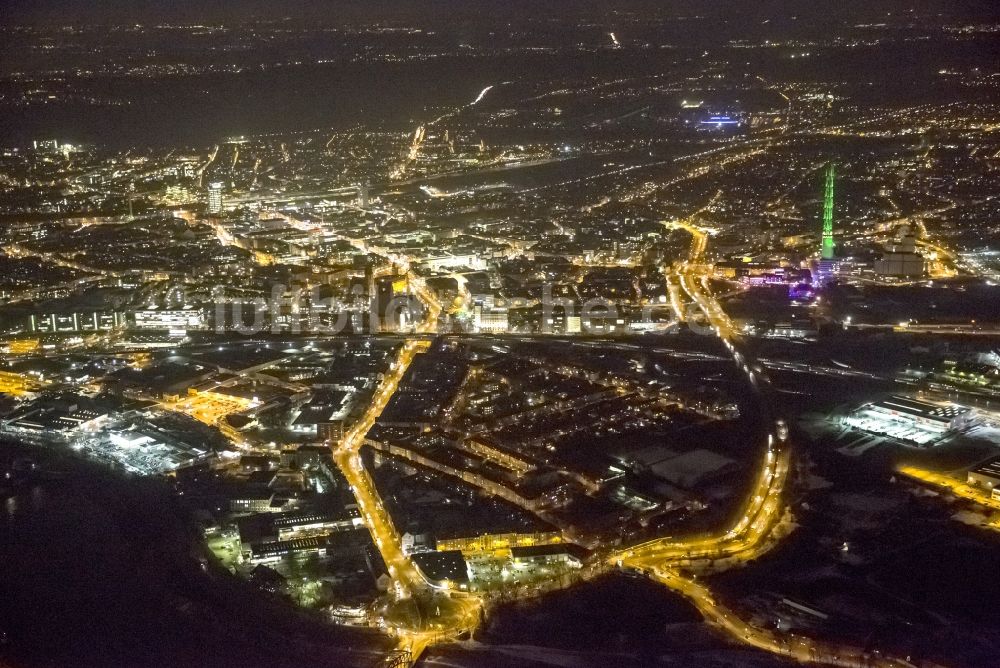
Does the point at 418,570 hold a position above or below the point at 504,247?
below

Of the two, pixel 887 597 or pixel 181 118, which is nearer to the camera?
pixel 887 597

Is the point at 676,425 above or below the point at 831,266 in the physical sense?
below

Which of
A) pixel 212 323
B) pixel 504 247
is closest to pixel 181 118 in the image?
pixel 504 247

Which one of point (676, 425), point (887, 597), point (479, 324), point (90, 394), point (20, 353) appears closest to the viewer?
point (887, 597)

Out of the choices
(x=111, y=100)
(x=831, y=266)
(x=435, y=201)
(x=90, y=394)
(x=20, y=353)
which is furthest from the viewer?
(x=111, y=100)

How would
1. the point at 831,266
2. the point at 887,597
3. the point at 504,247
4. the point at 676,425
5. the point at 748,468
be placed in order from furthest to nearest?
the point at 504,247 → the point at 831,266 → the point at 676,425 → the point at 748,468 → the point at 887,597

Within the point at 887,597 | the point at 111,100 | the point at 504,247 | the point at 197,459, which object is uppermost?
the point at 111,100

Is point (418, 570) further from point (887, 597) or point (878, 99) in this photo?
point (878, 99)

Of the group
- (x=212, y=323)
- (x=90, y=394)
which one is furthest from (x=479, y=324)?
(x=90, y=394)

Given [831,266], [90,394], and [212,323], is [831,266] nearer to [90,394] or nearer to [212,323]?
[212,323]
